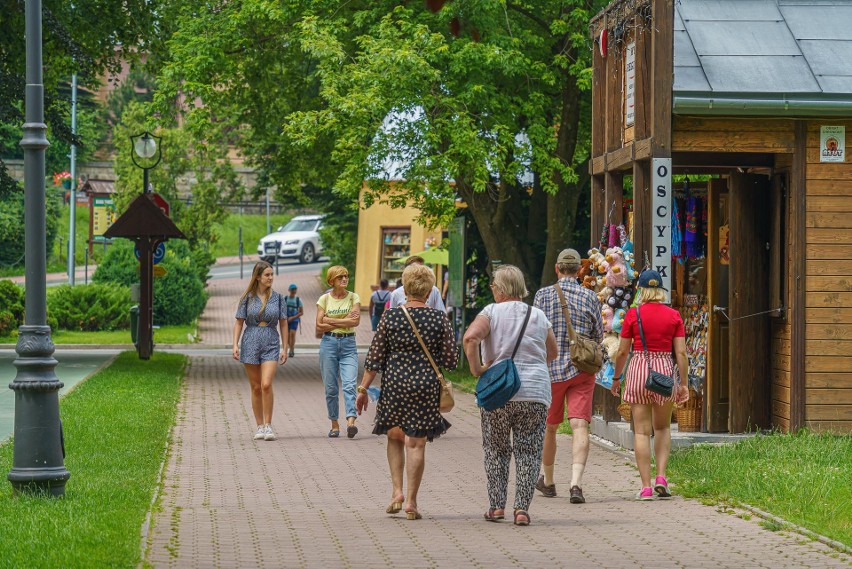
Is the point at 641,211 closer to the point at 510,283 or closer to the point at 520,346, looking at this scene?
the point at 510,283

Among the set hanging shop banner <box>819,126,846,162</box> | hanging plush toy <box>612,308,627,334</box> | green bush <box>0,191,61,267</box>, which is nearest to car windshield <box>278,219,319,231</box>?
green bush <box>0,191,61,267</box>

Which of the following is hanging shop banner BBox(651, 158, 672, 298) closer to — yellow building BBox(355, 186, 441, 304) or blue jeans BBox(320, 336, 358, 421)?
blue jeans BBox(320, 336, 358, 421)

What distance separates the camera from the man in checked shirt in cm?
1059

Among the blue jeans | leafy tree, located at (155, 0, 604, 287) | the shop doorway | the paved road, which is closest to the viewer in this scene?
the shop doorway

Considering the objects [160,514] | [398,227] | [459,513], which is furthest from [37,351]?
[398,227]

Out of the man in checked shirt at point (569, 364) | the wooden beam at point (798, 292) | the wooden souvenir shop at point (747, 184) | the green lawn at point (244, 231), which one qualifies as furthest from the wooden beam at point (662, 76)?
the green lawn at point (244, 231)

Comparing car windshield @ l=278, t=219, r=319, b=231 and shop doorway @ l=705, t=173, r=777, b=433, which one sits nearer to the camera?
shop doorway @ l=705, t=173, r=777, b=433

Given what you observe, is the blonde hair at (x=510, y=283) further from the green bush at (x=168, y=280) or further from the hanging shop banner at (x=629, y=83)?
the green bush at (x=168, y=280)

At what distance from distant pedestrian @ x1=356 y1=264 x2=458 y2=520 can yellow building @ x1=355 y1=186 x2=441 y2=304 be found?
3595 cm

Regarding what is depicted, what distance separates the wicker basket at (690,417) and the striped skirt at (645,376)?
3970mm

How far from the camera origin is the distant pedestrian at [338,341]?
1477cm

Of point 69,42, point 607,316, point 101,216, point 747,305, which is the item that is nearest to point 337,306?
point 607,316

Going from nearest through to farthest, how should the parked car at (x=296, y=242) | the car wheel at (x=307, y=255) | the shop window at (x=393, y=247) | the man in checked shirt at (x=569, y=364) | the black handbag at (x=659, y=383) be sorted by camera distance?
1. the black handbag at (x=659, y=383)
2. the man in checked shirt at (x=569, y=364)
3. the shop window at (x=393, y=247)
4. the parked car at (x=296, y=242)
5. the car wheel at (x=307, y=255)

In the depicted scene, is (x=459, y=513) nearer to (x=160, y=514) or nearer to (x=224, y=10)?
(x=160, y=514)
